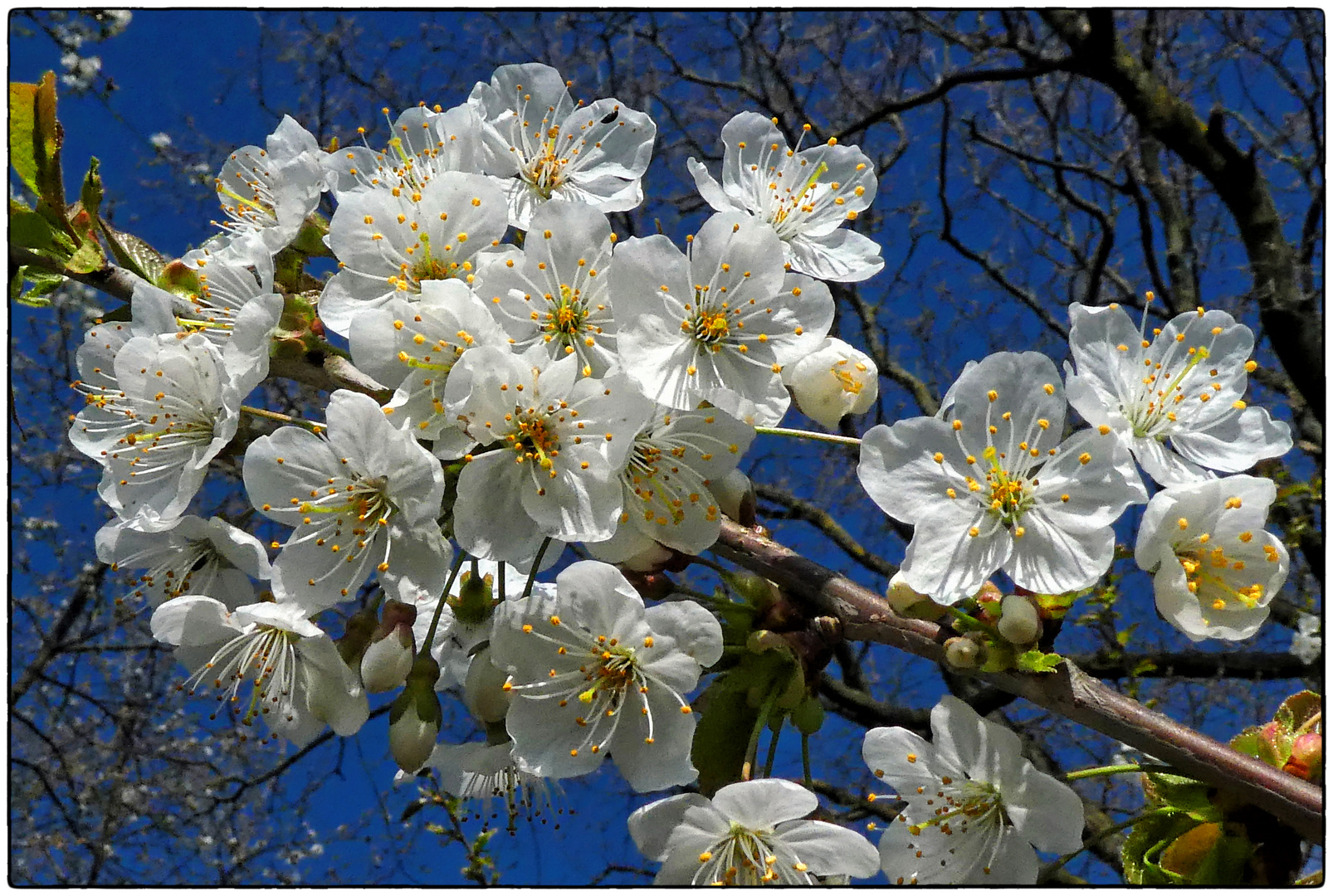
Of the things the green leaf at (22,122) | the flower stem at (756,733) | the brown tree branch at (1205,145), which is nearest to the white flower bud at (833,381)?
the flower stem at (756,733)

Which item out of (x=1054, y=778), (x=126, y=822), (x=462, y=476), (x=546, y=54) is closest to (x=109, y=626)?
(x=126, y=822)

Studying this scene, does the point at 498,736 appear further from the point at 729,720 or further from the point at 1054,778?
the point at 1054,778

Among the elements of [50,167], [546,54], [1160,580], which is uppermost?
[546,54]

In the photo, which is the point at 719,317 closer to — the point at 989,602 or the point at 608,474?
the point at 608,474

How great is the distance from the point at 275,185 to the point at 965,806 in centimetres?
126

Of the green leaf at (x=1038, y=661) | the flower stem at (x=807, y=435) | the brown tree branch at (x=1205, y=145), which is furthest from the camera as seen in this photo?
the brown tree branch at (x=1205, y=145)

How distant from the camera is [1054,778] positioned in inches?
48.8

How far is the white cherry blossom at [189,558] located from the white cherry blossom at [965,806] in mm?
878

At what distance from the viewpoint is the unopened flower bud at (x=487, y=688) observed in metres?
1.24

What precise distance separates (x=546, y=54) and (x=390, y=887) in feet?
13.9

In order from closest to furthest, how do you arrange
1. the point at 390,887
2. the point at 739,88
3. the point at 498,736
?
the point at 390,887, the point at 498,736, the point at 739,88

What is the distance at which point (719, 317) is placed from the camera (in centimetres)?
119

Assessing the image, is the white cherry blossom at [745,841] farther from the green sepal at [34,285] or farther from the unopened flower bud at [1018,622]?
the green sepal at [34,285]

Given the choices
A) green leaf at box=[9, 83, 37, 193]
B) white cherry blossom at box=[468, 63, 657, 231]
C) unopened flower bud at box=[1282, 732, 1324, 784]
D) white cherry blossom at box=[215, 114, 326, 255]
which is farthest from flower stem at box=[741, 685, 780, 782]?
green leaf at box=[9, 83, 37, 193]
